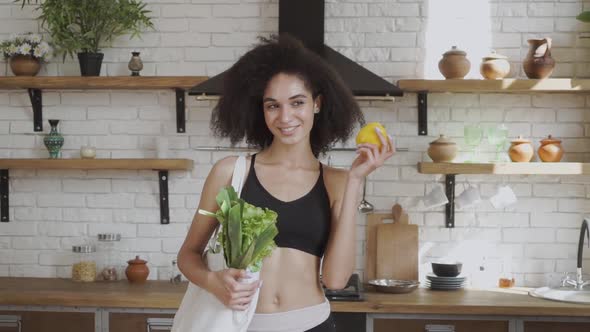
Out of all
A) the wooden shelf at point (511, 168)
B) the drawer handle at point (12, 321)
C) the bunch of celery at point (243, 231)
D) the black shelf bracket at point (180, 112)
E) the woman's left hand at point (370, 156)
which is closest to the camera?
the bunch of celery at point (243, 231)

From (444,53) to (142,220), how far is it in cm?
186

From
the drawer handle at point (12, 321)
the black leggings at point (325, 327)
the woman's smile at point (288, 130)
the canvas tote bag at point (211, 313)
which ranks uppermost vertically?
the woman's smile at point (288, 130)

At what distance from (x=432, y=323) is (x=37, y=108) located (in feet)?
7.97

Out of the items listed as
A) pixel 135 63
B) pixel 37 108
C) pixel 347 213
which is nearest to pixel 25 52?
pixel 37 108

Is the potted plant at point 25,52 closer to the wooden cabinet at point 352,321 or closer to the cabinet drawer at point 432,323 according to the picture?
the wooden cabinet at point 352,321

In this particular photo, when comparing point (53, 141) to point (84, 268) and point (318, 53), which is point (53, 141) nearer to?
point (84, 268)

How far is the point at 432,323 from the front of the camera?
3852 millimetres

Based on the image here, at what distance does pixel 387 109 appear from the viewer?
4.45 metres

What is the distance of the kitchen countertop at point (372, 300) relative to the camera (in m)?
3.78

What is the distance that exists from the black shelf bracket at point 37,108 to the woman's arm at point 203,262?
2.47m

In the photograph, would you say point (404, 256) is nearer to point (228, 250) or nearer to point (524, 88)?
point (524, 88)

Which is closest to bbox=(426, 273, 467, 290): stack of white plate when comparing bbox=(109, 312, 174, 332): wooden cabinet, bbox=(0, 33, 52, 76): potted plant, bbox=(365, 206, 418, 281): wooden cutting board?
bbox=(365, 206, 418, 281): wooden cutting board

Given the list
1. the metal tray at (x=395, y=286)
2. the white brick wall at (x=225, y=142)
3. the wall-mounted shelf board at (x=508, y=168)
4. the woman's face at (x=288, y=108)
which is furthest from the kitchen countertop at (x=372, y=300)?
the woman's face at (x=288, y=108)

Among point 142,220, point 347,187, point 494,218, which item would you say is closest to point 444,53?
point 494,218
